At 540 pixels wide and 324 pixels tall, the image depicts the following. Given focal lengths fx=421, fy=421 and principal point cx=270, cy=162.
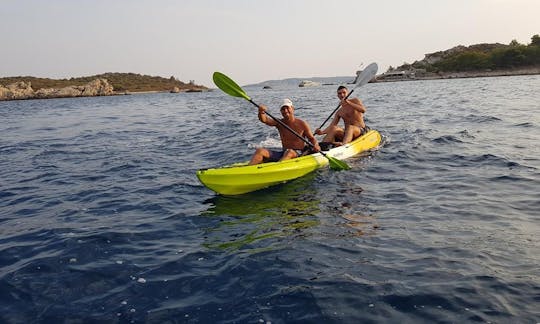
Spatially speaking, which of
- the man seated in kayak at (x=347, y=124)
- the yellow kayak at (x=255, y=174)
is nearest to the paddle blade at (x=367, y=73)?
the man seated in kayak at (x=347, y=124)

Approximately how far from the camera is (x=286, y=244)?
5.82 m

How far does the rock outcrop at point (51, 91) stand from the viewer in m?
81.1

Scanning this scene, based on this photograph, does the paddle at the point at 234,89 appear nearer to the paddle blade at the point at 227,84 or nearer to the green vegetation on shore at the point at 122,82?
the paddle blade at the point at 227,84

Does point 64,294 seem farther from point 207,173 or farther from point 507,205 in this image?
point 507,205

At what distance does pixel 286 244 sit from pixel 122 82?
11937 cm

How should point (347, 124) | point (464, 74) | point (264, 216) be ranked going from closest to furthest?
point (264, 216)
point (347, 124)
point (464, 74)

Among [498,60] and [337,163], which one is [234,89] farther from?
[498,60]

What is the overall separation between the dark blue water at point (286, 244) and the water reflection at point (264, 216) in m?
0.04

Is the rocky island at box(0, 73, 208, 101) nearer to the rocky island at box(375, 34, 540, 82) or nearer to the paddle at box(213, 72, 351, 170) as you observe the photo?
the rocky island at box(375, 34, 540, 82)

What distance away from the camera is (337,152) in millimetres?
10680

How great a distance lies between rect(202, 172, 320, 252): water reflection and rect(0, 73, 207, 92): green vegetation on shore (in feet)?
318

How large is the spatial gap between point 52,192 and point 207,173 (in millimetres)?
3819

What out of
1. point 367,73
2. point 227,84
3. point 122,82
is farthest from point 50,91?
point 227,84

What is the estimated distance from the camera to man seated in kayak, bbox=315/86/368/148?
12.0 metres
